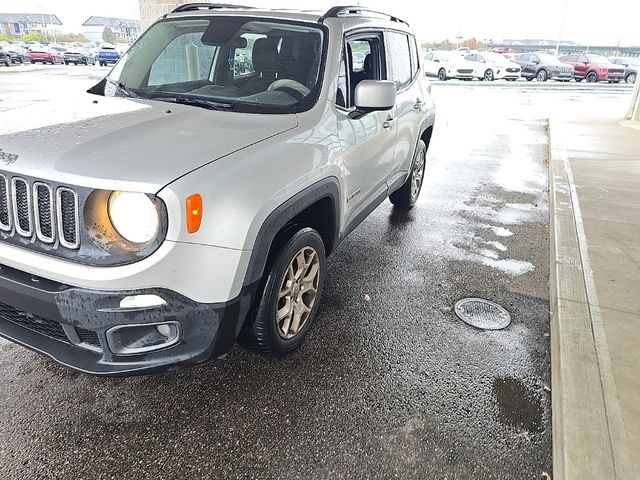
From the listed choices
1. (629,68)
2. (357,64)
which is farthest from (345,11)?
(629,68)

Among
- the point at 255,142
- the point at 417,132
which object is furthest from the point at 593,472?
the point at 417,132

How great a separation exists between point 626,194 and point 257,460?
574cm

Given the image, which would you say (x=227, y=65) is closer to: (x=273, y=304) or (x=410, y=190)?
(x=273, y=304)

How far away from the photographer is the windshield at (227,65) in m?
3.09

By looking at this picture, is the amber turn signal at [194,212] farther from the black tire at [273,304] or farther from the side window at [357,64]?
the side window at [357,64]

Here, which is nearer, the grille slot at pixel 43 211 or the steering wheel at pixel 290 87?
the grille slot at pixel 43 211

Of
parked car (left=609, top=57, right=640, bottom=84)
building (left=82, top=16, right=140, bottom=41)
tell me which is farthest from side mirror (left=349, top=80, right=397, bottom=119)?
building (left=82, top=16, right=140, bottom=41)

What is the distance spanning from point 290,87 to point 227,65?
74 cm

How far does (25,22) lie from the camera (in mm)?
87375

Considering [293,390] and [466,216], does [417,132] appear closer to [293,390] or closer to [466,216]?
[466,216]

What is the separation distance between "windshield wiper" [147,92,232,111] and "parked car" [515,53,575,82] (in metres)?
31.4

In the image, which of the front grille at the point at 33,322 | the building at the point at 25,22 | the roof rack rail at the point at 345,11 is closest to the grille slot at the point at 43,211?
the front grille at the point at 33,322

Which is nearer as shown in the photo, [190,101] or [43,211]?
[43,211]

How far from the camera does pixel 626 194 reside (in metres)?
6.06
